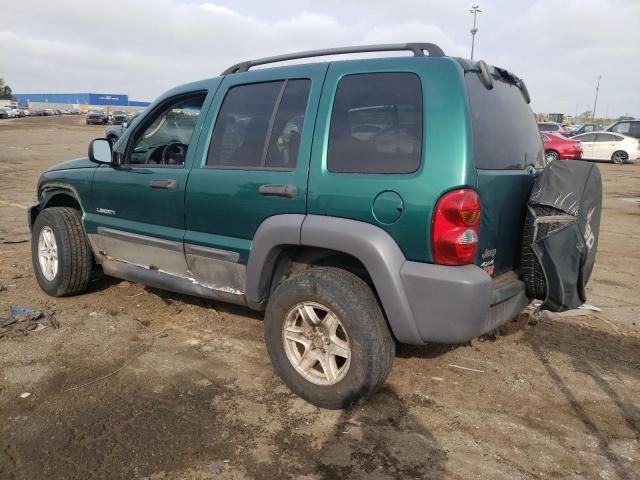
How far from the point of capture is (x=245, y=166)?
3.28m

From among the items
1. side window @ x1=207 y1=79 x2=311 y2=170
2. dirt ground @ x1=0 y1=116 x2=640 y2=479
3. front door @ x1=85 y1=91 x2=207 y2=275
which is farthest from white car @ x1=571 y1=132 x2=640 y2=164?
side window @ x1=207 y1=79 x2=311 y2=170

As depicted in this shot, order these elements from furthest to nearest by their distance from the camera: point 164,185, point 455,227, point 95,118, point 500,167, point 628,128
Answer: point 95,118 → point 628,128 → point 164,185 → point 500,167 → point 455,227

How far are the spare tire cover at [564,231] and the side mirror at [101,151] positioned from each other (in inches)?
121

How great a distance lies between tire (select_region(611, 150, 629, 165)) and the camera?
2262cm

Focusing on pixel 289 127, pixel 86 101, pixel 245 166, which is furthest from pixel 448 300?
pixel 86 101

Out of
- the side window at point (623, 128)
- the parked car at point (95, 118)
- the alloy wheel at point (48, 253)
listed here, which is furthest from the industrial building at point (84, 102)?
the alloy wheel at point (48, 253)

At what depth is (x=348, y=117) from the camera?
2900 mm

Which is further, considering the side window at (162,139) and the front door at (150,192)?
the side window at (162,139)

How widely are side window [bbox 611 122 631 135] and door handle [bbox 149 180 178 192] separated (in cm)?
2681

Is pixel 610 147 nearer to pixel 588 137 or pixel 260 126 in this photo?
pixel 588 137

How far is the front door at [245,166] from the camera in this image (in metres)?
3.03

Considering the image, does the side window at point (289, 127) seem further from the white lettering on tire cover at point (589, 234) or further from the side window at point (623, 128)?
the side window at point (623, 128)

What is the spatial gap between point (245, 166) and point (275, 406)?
1473 millimetres

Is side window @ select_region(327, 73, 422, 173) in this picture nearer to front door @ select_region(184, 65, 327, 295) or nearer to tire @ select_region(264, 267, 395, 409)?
front door @ select_region(184, 65, 327, 295)
